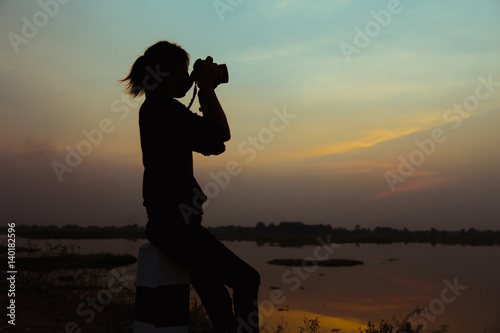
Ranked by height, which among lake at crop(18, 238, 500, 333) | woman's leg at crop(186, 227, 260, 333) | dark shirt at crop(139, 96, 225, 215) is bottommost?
lake at crop(18, 238, 500, 333)

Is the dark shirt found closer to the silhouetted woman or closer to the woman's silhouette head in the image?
the silhouetted woman

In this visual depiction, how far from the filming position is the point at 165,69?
242 cm

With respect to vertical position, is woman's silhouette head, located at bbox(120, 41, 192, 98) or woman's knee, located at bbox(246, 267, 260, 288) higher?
woman's silhouette head, located at bbox(120, 41, 192, 98)

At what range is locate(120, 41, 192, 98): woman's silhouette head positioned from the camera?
2417 mm

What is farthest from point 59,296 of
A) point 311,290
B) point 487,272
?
point 487,272

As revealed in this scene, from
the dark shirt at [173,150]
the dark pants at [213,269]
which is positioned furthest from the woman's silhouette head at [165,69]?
the dark pants at [213,269]

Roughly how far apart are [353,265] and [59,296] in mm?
28035

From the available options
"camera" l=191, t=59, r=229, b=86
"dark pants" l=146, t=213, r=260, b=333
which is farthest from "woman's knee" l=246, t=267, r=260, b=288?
"camera" l=191, t=59, r=229, b=86

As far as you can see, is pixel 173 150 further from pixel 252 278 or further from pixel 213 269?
pixel 252 278

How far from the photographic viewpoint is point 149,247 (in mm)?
2338

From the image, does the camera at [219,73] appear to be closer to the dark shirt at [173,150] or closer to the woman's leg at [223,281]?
the dark shirt at [173,150]

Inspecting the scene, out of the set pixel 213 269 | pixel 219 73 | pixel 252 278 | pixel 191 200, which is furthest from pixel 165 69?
pixel 252 278

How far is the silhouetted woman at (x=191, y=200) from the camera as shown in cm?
218

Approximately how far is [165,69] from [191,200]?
0.72 meters
